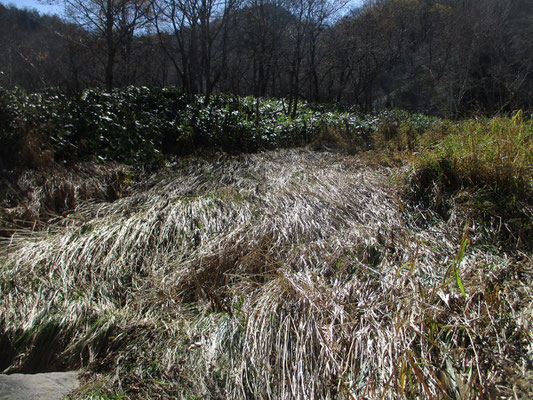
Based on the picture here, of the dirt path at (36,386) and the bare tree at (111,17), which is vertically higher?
the bare tree at (111,17)

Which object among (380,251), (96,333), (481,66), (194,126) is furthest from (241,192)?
(481,66)

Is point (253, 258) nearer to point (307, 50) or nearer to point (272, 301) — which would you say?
point (272, 301)

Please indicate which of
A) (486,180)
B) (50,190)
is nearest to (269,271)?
(486,180)

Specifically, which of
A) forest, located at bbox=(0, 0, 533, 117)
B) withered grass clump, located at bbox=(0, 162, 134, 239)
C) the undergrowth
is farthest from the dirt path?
forest, located at bbox=(0, 0, 533, 117)

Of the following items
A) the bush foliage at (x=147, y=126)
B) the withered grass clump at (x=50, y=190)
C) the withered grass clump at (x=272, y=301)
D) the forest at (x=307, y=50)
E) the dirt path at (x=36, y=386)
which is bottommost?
the dirt path at (x=36, y=386)

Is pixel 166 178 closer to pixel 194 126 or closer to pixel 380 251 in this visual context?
pixel 194 126

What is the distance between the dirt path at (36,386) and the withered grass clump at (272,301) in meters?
0.09

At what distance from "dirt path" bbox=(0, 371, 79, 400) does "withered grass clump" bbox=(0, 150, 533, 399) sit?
3.4 inches

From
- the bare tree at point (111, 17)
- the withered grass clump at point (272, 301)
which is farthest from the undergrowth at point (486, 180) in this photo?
the bare tree at point (111, 17)

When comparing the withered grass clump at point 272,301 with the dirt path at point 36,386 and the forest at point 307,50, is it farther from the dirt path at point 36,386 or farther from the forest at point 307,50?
the forest at point 307,50

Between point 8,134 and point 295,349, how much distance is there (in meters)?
3.93

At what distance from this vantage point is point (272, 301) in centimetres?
175

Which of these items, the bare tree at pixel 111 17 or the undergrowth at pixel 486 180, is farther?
the bare tree at pixel 111 17

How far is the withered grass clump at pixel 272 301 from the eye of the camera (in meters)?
1.34
